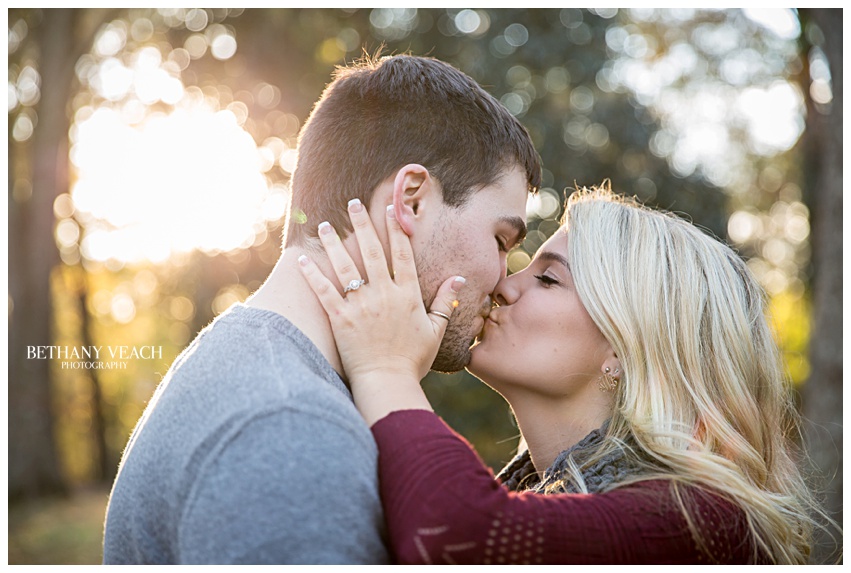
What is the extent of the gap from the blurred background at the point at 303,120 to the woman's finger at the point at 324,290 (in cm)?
491

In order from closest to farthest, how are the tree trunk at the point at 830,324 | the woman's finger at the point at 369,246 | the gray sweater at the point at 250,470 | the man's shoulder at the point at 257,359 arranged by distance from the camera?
1. the gray sweater at the point at 250,470
2. the man's shoulder at the point at 257,359
3. the woman's finger at the point at 369,246
4. the tree trunk at the point at 830,324

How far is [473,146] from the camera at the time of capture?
249cm

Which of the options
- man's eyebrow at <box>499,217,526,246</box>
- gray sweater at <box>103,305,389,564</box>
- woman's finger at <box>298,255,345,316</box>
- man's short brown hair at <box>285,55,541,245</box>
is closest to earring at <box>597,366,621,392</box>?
man's eyebrow at <box>499,217,526,246</box>

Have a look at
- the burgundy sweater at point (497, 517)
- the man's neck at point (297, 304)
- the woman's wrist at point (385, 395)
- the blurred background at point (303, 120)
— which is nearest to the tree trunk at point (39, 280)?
the blurred background at point (303, 120)

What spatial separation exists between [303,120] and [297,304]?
8.66 m

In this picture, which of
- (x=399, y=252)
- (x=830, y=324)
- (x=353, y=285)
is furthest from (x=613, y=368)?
(x=830, y=324)

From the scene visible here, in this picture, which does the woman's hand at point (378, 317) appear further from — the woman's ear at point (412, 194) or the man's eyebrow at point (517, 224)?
the man's eyebrow at point (517, 224)

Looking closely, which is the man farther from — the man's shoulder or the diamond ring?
the diamond ring

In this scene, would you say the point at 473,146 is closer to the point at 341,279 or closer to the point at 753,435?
the point at 341,279

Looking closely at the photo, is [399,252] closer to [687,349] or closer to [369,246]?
[369,246]

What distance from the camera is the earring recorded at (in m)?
2.80

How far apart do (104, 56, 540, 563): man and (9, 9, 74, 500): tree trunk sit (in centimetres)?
1009

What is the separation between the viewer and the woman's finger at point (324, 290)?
2.20 meters

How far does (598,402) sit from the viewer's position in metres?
2.86
